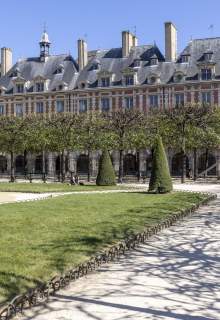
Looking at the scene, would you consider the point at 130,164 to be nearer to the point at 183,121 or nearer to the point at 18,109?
the point at 18,109

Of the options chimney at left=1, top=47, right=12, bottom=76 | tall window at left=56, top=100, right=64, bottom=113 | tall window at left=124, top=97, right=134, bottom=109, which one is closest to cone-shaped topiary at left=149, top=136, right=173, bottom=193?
tall window at left=124, top=97, right=134, bottom=109

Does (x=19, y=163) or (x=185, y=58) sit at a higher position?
(x=185, y=58)

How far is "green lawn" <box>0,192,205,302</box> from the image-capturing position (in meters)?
8.55

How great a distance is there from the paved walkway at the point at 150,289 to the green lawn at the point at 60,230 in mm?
620

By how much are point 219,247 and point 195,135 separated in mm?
29673

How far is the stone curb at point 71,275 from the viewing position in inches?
270

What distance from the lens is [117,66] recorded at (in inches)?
2264

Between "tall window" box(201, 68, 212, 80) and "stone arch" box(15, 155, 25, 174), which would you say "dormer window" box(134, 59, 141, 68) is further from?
"stone arch" box(15, 155, 25, 174)

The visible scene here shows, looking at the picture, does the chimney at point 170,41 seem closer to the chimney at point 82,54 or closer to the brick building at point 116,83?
the brick building at point 116,83

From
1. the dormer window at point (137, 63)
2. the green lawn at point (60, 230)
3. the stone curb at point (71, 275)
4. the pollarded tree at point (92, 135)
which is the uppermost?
the dormer window at point (137, 63)

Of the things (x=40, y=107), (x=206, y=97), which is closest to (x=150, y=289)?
(x=206, y=97)

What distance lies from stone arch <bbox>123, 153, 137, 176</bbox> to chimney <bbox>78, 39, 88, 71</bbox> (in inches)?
488

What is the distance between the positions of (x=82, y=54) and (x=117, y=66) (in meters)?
4.58

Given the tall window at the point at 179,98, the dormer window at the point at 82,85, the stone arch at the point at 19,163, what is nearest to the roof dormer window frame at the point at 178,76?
the tall window at the point at 179,98
